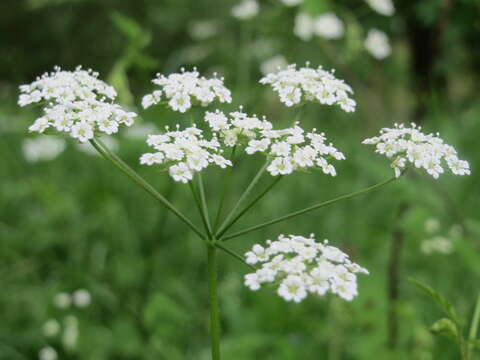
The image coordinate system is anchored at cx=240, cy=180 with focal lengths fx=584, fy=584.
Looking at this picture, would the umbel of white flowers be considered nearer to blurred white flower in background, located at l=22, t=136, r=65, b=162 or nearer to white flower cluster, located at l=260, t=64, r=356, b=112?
white flower cluster, located at l=260, t=64, r=356, b=112

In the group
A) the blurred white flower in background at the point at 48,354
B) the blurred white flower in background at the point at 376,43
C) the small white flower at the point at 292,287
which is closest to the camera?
the small white flower at the point at 292,287

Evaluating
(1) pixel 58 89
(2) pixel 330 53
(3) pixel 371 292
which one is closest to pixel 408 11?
(2) pixel 330 53

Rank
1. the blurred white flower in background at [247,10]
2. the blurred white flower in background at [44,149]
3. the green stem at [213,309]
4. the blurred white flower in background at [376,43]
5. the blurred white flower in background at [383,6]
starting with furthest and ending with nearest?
the blurred white flower in background at [44,149]
the blurred white flower in background at [247,10]
the blurred white flower in background at [376,43]
the blurred white flower in background at [383,6]
the green stem at [213,309]

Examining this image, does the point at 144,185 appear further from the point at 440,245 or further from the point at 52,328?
the point at 440,245

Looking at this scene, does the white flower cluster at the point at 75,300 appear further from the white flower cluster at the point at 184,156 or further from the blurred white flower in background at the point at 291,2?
the blurred white flower in background at the point at 291,2

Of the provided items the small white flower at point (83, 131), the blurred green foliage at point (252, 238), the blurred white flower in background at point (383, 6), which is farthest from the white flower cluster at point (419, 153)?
the blurred white flower in background at point (383, 6)

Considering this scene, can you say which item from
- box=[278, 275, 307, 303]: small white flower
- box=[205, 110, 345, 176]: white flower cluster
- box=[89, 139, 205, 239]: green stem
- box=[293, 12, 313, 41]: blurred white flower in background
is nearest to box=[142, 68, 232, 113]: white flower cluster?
box=[205, 110, 345, 176]: white flower cluster

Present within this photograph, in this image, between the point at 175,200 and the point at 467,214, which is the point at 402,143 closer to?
the point at 467,214
